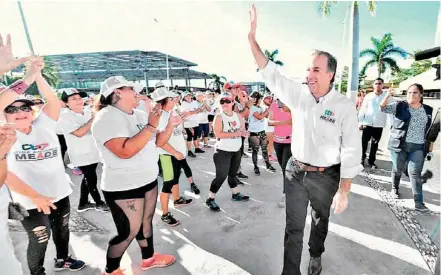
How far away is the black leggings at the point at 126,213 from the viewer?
2.22 metres

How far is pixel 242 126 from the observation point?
14.0ft

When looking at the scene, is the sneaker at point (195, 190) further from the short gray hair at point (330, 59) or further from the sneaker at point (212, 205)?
the short gray hair at point (330, 59)

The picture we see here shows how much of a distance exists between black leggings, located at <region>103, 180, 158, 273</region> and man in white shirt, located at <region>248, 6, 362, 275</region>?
4.60 feet

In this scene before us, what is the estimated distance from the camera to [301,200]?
2.40m

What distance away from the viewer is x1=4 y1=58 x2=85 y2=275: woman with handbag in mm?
2287

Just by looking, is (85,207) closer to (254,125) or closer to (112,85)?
(112,85)

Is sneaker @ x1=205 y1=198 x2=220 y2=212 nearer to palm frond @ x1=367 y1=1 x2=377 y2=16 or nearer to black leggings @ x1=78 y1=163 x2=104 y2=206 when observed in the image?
black leggings @ x1=78 y1=163 x2=104 y2=206

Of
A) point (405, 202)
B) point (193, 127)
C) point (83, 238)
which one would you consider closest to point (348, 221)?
point (405, 202)

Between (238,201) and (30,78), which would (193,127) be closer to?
(238,201)

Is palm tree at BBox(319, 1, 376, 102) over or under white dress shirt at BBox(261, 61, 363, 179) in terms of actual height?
over

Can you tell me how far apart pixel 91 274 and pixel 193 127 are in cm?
611

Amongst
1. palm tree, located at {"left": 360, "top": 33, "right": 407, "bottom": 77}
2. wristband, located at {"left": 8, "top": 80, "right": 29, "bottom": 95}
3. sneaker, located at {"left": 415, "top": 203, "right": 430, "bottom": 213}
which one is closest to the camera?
wristband, located at {"left": 8, "top": 80, "right": 29, "bottom": 95}

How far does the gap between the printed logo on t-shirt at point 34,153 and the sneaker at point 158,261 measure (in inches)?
60.1

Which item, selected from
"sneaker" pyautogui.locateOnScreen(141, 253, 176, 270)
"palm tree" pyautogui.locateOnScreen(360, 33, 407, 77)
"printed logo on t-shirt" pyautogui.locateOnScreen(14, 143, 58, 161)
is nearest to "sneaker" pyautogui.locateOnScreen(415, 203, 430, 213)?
"sneaker" pyautogui.locateOnScreen(141, 253, 176, 270)
